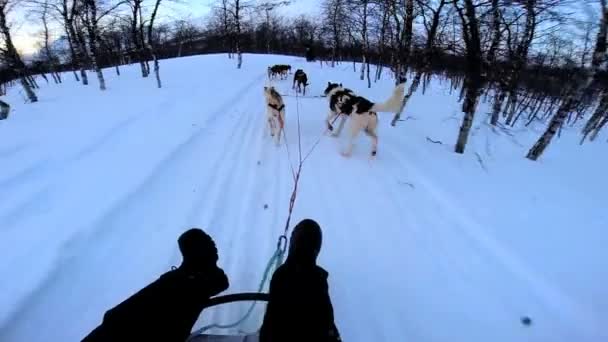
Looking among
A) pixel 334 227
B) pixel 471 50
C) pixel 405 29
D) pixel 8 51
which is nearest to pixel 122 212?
pixel 334 227

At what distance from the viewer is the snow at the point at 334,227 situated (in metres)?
2.15

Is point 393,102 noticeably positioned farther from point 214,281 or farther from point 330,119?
point 214,281

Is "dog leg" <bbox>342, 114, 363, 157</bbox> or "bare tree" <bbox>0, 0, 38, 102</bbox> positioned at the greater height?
"bare tree" <bbox>0, 0, 38, 102</bbox>

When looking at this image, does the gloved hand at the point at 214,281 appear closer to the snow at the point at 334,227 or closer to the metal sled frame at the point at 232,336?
the metal sled frame at the point at 232,336

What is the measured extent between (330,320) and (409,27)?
8.91 m

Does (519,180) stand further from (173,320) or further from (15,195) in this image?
(15,195)

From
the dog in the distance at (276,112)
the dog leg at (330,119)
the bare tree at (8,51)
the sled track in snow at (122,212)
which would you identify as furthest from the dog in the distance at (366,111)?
the bare tree at (8,51)

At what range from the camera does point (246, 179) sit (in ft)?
13.5

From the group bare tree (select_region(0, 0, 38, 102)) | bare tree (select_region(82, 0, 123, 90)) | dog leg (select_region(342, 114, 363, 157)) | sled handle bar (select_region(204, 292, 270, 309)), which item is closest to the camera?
sled handle bar (select_region(204, 292, 270, 309))

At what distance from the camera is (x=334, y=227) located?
10.3ft

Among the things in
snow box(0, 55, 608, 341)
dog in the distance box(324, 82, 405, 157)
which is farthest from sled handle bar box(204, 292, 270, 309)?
dog in the distance box(324, 82, 405, 157)

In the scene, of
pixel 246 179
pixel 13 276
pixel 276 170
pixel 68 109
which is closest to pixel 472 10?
pixel 276 170

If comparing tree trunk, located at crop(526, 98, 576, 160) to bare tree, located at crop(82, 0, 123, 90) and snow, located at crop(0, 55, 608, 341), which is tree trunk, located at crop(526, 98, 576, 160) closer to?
snow, located at crop(0, 55, 608, 341)

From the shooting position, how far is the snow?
2148 millimetres
